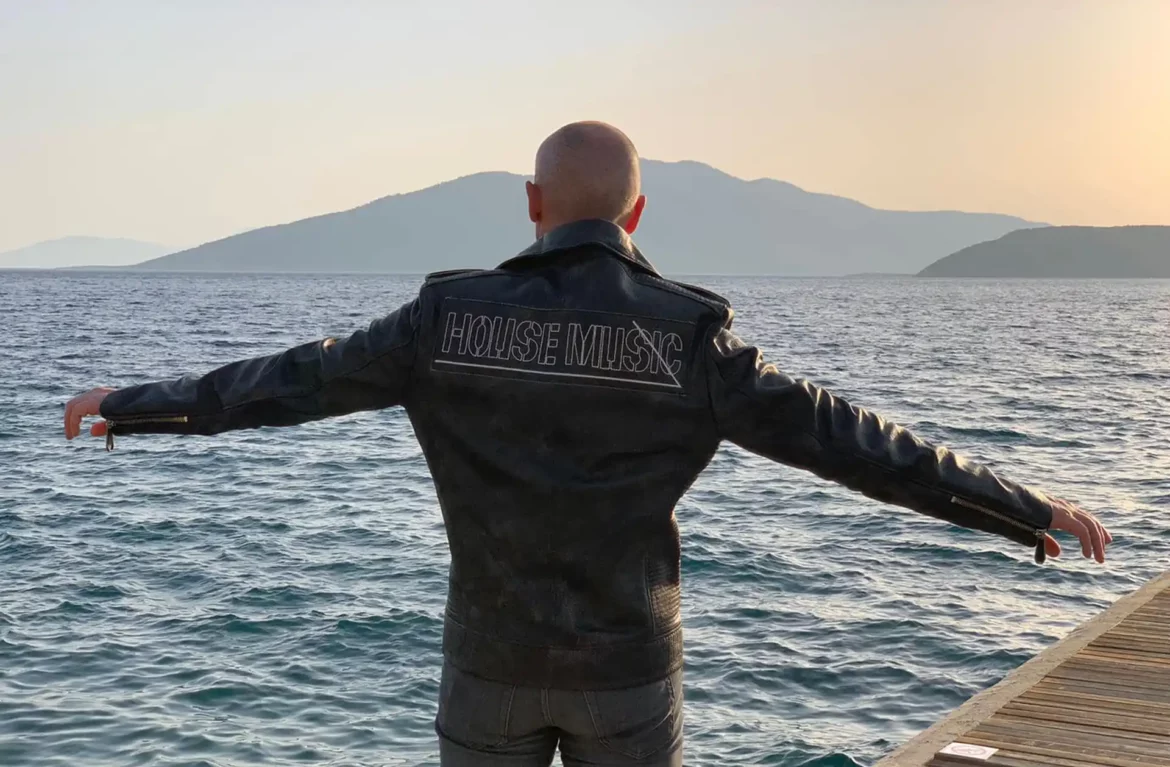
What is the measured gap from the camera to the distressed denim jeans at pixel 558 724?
330 cm

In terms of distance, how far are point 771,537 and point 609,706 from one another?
53.6ft

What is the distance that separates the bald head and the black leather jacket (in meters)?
0.07

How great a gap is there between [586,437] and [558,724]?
78 centimetres

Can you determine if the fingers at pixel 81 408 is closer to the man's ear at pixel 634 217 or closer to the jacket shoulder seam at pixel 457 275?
the jacket shoulder seam at pixel 457 275

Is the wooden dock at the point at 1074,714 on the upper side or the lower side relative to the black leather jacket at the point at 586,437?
lower

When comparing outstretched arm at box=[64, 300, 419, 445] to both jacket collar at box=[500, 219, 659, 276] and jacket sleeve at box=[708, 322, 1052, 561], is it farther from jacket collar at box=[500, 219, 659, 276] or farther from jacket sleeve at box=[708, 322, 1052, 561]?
jacket sleeve at box=[708, 322, 1052, 561]

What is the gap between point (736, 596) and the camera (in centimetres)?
1572

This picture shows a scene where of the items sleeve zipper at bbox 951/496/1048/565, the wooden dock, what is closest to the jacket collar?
sleeve zipper at bbox 951/496/1048/565

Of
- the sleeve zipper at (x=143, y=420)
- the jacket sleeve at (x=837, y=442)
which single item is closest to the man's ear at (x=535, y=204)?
the jacket sleeve at (x=837, y=442)

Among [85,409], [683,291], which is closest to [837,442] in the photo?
[683,291]

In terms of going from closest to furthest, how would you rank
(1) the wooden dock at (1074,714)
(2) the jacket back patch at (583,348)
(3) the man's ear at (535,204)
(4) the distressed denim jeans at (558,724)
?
(2) the jacket back patch at (583,348) < (4) the distressed denim jeans at (558,724) < (3) the man's ear at (535,204) < (1) the wooden dock at (1074,714)

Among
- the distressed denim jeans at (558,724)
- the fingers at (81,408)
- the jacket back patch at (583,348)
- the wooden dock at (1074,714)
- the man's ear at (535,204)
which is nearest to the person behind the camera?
the jacket back patch at (583,348)

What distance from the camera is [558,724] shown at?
11.0 feet

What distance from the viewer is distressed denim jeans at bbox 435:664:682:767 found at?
10.8ft
